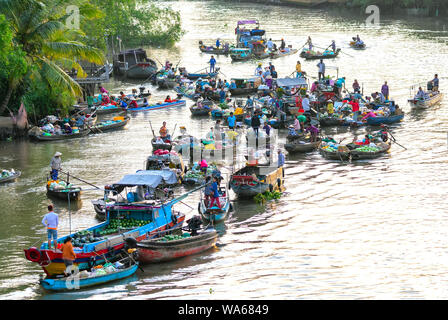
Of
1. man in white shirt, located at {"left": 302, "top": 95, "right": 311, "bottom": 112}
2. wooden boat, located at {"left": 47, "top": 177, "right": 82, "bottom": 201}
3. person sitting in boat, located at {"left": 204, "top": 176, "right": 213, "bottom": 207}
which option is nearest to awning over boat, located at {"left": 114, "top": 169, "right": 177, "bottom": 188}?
person sitting in boat, located at {"left": 204, "top": 176, "right": 213, "bottom": 207}

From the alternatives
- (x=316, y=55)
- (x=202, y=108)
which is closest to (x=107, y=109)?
(x=202, y=108)

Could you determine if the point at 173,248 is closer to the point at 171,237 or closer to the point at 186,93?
the point at 171,237

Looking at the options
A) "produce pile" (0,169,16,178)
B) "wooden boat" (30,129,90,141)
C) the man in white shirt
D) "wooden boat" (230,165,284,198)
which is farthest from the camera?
the man in white shirt

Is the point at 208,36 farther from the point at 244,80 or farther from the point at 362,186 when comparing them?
the point at 362,186

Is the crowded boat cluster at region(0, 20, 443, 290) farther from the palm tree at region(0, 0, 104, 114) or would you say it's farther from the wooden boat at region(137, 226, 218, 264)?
the palm tree at region(0, 0, 104, 114)

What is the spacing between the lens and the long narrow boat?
18750 mm

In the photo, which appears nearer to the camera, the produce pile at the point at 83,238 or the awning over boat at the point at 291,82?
the produce pile at the point at 83,238

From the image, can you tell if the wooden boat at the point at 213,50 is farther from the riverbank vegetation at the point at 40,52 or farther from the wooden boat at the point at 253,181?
the wooden boat at the point at 253,181

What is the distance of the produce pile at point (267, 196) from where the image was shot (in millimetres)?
25531

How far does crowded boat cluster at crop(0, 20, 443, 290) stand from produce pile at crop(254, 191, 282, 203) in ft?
0.15

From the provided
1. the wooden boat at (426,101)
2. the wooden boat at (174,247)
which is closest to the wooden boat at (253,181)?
the wooden boat at (174,247)

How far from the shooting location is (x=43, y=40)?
3422 cm

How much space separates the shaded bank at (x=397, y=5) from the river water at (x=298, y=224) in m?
35.1
